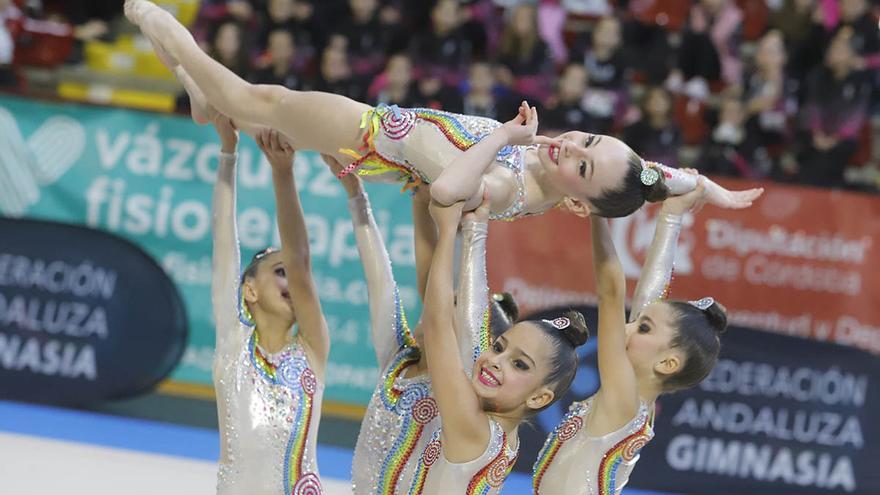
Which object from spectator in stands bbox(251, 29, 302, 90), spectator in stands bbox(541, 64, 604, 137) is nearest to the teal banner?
Answer: spectator in stands bbox(251, 29, 302, 90)

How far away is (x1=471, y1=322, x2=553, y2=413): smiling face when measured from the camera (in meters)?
2.97

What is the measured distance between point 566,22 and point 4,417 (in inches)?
192

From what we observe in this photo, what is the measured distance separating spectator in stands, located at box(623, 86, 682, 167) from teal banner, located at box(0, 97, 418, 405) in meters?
1.85

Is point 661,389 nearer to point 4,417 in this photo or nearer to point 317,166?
point 317,166

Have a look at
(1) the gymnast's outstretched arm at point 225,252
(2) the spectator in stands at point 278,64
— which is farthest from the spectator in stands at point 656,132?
(1) the gymnast's outstretched arm at point 225,252

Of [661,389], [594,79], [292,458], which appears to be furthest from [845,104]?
[292,458]

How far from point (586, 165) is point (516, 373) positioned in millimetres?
607

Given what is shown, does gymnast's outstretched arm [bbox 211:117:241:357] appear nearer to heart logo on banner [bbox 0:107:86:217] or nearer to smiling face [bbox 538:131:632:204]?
smiling face [bbox 538:131:632:204]

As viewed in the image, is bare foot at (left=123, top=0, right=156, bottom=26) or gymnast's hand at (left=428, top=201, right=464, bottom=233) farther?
bare foot at (left=123, top=0, right=156, bottom=26)

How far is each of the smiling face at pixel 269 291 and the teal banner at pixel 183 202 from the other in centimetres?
251

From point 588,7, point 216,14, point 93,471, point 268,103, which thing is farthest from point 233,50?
point 268,103

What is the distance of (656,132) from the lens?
7320mm

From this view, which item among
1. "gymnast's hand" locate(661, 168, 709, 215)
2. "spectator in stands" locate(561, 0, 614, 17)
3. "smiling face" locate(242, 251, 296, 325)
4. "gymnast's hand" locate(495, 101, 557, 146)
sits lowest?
"smiling face" locate(242, 251, 296, 325)

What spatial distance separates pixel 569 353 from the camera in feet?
10.1
